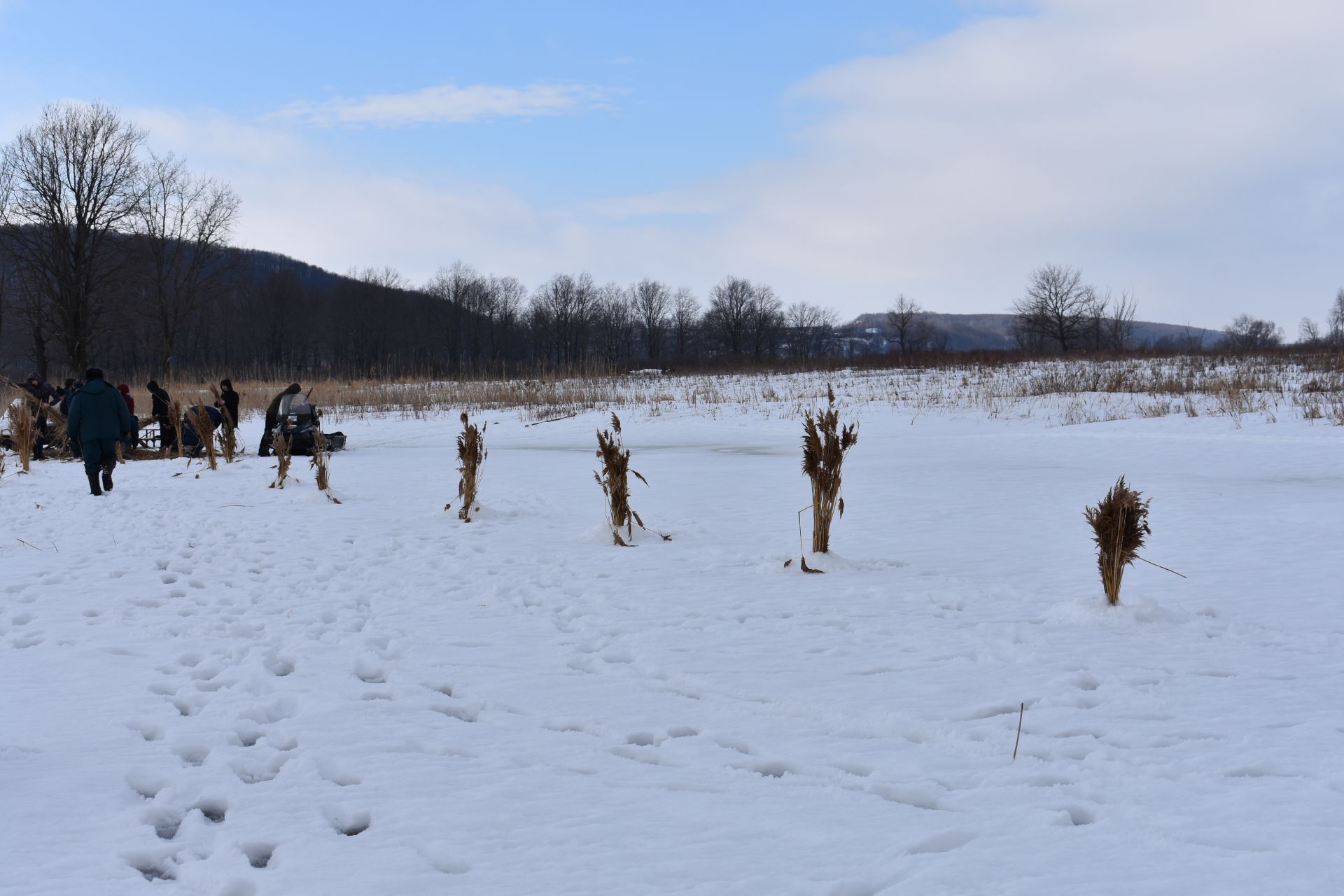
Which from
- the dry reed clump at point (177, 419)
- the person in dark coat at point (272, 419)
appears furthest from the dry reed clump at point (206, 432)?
the dry reed clump at point (177, 419)

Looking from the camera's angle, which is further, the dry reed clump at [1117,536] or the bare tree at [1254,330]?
the bare tree at [1254,330]

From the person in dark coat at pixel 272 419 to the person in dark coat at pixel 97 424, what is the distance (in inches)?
116

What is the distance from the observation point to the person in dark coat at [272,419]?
527 inches

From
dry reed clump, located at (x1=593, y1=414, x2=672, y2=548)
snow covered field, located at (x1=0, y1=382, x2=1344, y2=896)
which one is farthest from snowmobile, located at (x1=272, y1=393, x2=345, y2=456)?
dry reed clump, located at (x1=593, y1=414, x2=672, y2=548)

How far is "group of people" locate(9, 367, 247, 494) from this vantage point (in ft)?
32.6

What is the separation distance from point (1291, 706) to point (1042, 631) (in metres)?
1.10

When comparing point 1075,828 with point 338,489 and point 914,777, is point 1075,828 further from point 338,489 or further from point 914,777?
point 338,489

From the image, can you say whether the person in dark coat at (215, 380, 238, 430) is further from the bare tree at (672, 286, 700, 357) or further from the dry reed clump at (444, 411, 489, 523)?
the bare tree at (672, 286, 700, 357)

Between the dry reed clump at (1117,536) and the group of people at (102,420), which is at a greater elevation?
the group of people at (102,420)

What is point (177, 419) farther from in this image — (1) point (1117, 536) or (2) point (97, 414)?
(1) point (1117, 536)

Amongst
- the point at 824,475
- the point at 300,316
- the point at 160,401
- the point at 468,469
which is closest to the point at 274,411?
the point at 160,401

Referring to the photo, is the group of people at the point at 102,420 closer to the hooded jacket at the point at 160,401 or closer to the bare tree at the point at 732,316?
the hooded jacket at the point at 160,401

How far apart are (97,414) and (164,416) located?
5819mm

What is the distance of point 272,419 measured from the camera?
45.3 ft
